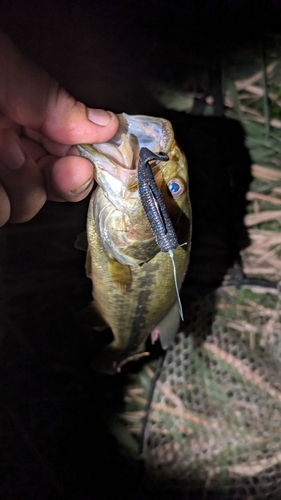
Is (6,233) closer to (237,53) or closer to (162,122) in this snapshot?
(162,122)

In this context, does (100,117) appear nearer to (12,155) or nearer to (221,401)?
(12,155)

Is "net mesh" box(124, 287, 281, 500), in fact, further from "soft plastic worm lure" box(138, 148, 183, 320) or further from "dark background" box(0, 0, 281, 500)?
"soft plastic worm lure" box(138, 148, 183, 320)

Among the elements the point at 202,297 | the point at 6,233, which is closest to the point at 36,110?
the point at 6,233

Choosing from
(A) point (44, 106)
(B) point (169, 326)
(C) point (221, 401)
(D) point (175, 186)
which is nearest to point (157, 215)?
(D) point (175, 186)

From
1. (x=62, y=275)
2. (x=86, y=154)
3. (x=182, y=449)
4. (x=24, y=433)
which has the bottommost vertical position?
(x=182, y=449)

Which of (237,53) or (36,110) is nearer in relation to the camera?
(36,110)

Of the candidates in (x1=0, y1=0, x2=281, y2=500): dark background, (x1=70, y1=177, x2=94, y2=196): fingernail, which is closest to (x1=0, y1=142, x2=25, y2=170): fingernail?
(x1=70, y1=177, x2=94, y2=196): fingernail

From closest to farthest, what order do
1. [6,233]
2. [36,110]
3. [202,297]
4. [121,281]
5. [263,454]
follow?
[36,110] < [121,281] < [6,233] < [263,454] < [202,297]
